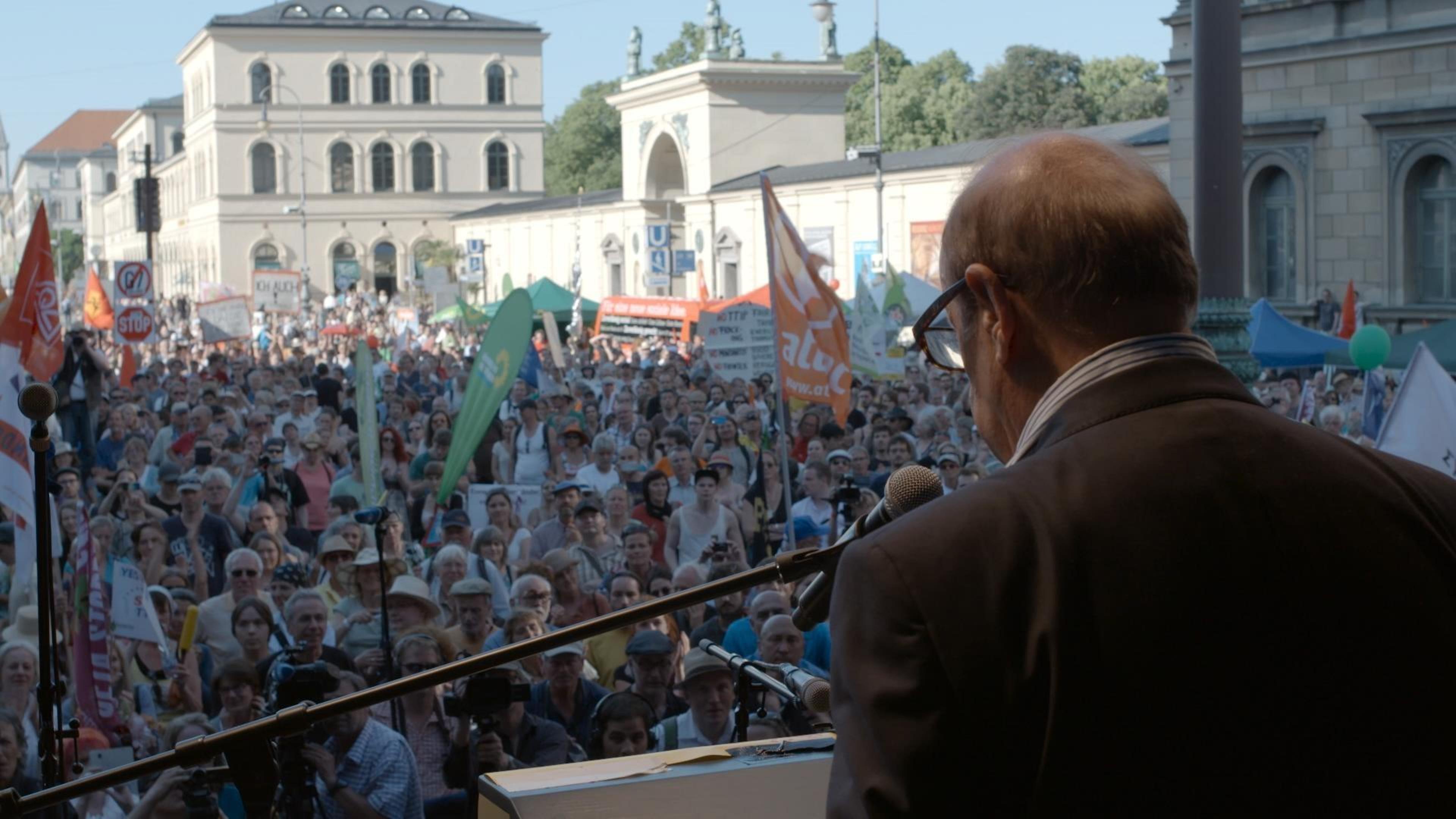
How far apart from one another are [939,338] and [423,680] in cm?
75

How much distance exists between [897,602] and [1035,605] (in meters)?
0.13

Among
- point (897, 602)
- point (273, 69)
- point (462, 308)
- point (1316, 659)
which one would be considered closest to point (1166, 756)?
point (1316, 659)

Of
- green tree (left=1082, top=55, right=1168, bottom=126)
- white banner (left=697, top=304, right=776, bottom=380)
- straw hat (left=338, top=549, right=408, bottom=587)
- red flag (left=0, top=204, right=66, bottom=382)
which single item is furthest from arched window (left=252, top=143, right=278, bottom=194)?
straw hat (left=338, top=549, right=408, bottom=587)

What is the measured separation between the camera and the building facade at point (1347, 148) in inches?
1056

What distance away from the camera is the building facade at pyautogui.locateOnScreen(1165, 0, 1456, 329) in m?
26.8

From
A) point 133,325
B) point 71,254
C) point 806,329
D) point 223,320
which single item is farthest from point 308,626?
point 71,254

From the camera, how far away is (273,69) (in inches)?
3477

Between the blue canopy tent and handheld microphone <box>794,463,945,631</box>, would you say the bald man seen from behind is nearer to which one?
handheld microphone <box>794,463,945,631</box>

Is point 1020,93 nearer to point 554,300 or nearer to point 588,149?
point 588,149

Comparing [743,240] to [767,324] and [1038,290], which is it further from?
[1038,290]

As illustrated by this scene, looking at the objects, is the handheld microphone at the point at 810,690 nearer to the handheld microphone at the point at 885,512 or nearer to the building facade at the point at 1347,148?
the handheld microphone at the point at 885,512

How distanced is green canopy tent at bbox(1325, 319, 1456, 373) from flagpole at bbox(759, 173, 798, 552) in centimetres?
857

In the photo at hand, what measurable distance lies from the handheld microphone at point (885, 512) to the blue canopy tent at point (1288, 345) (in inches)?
652

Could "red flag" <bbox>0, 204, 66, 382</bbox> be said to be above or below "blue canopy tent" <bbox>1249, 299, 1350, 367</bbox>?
above
